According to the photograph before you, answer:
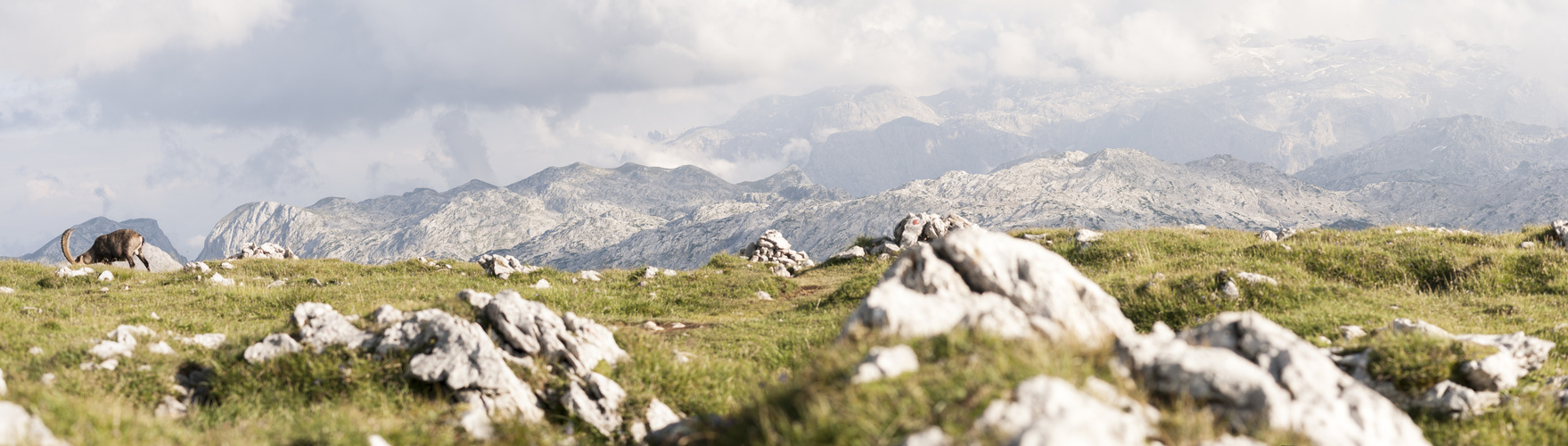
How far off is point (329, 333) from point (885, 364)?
8973 mm

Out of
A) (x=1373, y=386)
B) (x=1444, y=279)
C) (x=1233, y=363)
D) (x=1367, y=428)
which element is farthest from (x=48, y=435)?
(x=1444, y=279)

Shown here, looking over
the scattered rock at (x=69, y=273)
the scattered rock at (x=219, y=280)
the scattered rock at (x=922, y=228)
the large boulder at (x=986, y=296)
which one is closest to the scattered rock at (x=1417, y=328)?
the large boulder at (x=986, y=296)

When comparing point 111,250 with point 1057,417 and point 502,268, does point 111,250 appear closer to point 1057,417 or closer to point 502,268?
point 502,268

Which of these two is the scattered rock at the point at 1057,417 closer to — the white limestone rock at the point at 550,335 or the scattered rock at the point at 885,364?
the scattered rock at the point at 885,364

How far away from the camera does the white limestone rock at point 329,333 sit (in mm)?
10094

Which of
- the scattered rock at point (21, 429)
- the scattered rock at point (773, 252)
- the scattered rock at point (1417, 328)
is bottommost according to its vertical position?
the scattered rock at point (773, 252)

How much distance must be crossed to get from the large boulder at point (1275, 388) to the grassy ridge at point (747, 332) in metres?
0.34

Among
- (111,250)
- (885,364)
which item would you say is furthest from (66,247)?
(885,364)

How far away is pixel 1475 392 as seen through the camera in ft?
28.2

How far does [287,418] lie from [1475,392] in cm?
1491

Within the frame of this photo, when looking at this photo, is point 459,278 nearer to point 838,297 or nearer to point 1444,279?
point 838,297

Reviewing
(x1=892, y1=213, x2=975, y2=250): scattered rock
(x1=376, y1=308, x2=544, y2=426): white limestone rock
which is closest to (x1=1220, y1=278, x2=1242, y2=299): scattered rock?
(x1=376, y1=308, x2=544, y2=426): white limestone rock

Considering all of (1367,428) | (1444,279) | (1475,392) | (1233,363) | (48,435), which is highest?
(48,435)

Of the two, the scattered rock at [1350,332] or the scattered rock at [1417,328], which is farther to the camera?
the scattered rock at [1350,332]
